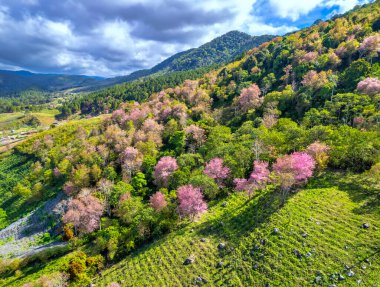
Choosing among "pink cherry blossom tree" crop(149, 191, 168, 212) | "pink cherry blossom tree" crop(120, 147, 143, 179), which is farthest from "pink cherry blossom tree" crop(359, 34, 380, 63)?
"pink cherry blossom tree" crop(149, 191, 168, 212)

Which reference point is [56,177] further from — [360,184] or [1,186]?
[360,184]

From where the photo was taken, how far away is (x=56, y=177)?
8350 centimetres

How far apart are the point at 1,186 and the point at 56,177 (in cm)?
3088

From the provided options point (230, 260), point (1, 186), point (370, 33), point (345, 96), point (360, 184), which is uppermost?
point (370, 33)

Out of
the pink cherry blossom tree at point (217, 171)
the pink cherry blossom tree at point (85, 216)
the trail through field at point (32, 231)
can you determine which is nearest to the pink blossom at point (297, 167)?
the pink cherry blossom tree at point (217, 171)

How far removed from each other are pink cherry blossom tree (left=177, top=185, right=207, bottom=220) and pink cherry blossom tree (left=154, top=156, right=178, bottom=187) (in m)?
12.3

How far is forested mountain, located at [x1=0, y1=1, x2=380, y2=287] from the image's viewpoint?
35375 mm

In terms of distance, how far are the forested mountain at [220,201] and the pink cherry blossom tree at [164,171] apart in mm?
394

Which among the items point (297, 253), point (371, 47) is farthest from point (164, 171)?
point (371, 47)

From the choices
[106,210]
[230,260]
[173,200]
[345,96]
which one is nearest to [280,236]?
[230,260]

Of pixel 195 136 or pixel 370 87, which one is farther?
pixel 195 136

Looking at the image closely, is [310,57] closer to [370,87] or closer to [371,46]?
[371,46]

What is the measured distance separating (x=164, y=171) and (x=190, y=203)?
17.3 meters

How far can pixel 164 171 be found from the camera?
2420 inches
